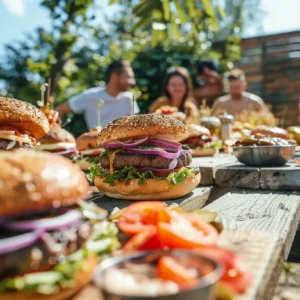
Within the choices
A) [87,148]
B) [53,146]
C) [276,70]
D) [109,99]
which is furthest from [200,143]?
[276,70]

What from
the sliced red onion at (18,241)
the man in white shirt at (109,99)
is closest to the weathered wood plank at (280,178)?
the sliced red onion at (18,241)

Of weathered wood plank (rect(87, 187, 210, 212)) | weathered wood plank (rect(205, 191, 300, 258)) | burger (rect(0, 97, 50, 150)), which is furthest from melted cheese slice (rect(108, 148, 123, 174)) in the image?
weathered wood plank (rect(205, 191, 300, 258))

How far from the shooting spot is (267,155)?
372cm

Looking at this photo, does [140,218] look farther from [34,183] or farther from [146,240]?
[34,183]

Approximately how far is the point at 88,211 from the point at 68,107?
6142mm

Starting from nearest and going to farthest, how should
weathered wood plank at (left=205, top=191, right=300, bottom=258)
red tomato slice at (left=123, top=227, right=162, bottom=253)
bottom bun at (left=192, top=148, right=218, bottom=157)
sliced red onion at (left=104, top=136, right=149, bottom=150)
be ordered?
red tomato slice at (left=123, top=227, right=162, bottom=253), weathered wood plank at (left=205, top=191, right=300, bottom=258), sliced red onion at (left=104, top=136, right=149, bottom=150), bottom bun at (left=192, top=148, right=218, bottom=157)

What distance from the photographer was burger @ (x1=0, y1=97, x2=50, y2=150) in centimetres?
288

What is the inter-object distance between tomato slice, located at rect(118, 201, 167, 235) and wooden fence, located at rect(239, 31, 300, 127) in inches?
377

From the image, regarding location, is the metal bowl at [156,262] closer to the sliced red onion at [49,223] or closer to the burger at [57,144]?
the sliced red onion at [49,223]

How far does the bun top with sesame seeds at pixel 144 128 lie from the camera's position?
299cm

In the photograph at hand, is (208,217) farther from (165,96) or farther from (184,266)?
(165,96)

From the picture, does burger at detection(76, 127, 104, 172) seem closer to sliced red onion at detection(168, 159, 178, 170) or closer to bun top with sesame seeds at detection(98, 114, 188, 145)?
bun top with sesame seeds at detection(98, 114, 188, 145)

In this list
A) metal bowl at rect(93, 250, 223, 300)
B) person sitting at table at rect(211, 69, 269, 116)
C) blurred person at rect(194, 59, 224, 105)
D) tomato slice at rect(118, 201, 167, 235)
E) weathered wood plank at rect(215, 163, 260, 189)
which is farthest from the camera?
blurred person at rect(194, 59, 224, 105)

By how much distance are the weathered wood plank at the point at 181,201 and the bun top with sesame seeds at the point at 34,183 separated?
1.20 m
